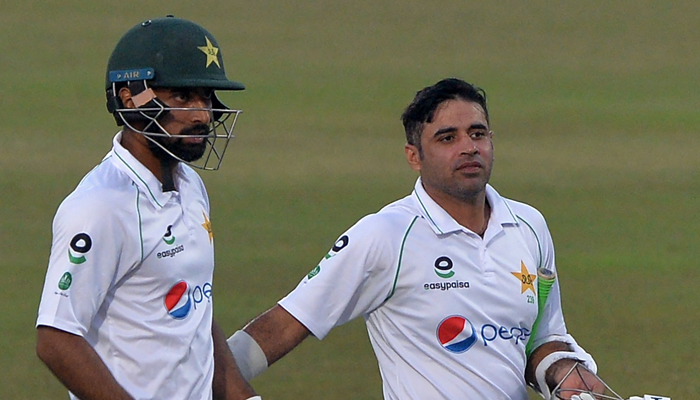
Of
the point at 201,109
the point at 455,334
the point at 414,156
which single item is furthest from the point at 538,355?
the point at 201,109

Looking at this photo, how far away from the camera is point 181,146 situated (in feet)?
10.2

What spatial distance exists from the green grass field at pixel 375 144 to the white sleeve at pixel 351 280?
287cm

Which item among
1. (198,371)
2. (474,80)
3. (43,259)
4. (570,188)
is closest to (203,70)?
(198,371)

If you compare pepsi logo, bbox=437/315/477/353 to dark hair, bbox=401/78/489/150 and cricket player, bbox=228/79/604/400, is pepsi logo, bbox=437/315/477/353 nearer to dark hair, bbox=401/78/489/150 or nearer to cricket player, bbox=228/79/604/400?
cricket player, bbox=228/79/604/400

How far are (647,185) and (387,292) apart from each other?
8.50 meters

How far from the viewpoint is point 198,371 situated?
3.11 m

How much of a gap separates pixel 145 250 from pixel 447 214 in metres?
1.10

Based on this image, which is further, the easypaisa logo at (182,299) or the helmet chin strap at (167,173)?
the helmet chin strap at (167,173)

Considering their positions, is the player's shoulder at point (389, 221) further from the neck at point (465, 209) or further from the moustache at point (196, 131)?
the moustache at point (196, 131)

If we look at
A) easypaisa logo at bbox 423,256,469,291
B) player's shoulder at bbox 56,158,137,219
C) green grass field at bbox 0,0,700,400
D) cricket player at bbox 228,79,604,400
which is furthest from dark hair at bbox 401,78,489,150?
green grass field at bbox 0,0,700,400

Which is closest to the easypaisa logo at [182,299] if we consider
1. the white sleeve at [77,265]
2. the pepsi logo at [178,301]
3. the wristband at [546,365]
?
the pepsi logo at [178,301]

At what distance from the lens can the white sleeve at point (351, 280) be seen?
3.55m

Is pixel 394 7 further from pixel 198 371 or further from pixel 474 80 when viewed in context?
pixel 198 371

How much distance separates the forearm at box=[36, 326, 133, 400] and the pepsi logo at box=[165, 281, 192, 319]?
26 centimetres
